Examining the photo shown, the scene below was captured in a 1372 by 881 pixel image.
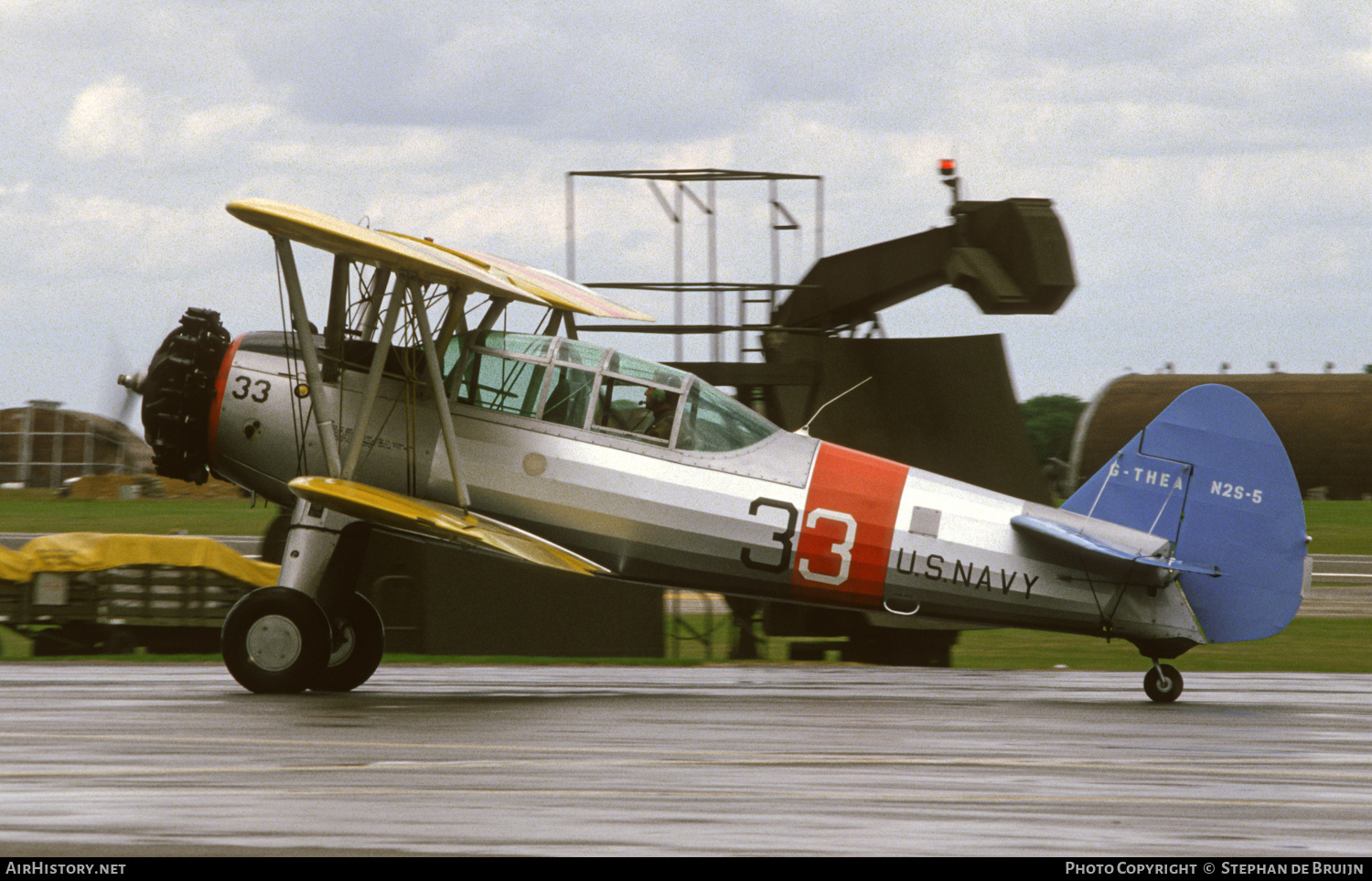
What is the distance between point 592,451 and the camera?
12.9m

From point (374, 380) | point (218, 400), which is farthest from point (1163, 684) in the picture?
point (218, 400)

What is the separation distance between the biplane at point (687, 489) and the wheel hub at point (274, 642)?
35 centimetres

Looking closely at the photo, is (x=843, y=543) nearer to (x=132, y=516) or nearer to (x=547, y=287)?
(x=547, y=287)

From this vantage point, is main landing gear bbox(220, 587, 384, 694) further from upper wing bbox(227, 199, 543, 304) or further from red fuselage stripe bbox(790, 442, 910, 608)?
red fuselage stripe bbox(790, 442, 910, 608)

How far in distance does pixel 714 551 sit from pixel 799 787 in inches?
186

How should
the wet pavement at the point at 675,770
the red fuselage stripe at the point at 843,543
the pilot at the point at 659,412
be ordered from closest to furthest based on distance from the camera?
the wet pavement at the point at 675,770
the red fuselage stripe at the point at 843,543
the pilot at the point at 659,412

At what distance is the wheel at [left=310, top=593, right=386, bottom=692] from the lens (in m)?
13.2

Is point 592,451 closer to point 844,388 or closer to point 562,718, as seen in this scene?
point 562,718

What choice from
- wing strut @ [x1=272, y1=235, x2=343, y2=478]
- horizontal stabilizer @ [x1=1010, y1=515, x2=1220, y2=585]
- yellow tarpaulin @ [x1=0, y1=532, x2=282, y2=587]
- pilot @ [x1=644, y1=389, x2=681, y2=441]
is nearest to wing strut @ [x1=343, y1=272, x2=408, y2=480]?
wing strut @ [x1=272, y1=235, x2=343, y2=478]

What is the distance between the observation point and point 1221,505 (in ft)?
42.2

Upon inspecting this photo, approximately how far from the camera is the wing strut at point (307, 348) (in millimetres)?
12141

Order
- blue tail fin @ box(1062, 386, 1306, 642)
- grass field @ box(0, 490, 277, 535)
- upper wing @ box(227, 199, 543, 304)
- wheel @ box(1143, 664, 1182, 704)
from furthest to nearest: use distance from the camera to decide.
Answer: 1. grass field @ box(0, 490, 277, 535)
2. wheel @ box(1143, 664, 1182, 704)
3. blue tail fin @ box(1062, 386, 1306, 642)
4. upper wing @ box(227, 199, 543, 304)

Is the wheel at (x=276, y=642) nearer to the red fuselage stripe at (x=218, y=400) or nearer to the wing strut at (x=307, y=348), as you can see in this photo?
the wing strut at (x=307, y=348)

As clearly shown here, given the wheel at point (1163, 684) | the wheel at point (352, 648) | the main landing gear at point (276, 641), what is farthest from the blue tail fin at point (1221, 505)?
the main landing gear at point (276, 641)
